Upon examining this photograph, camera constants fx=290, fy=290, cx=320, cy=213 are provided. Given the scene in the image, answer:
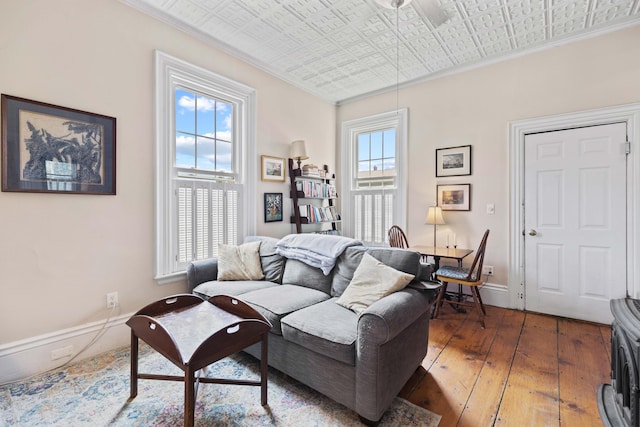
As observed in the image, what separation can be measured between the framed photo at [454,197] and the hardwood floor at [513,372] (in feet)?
4.36

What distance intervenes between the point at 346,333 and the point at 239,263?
1524 millimetres

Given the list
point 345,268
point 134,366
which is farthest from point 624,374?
point 134,366

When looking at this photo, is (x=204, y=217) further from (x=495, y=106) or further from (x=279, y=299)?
(x=495, y=106)

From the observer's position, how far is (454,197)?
3.64m

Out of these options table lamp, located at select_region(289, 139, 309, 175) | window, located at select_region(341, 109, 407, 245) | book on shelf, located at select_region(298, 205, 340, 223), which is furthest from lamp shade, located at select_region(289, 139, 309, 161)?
window, located at select_region(341, 109, 407, 245)

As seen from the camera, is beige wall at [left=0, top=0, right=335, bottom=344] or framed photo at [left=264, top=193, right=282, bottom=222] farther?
framed photo at [left=264, top=193, right=282, bottom=222]

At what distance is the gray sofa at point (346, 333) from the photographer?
1530mm

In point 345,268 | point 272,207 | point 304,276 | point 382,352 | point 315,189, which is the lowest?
point 382,352

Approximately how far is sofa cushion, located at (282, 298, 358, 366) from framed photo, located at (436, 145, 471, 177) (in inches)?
99.3

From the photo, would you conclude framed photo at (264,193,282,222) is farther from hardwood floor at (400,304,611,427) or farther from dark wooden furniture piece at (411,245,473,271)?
hardwood floor at (400,304,611,427)

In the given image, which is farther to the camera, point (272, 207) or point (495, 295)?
point (272, 207)

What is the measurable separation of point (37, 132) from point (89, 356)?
1.70m

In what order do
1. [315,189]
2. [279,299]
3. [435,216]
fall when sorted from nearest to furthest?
1. [279,299]
2. [435,216]
3. [315,189]

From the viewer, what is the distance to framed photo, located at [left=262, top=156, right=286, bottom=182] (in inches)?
141
